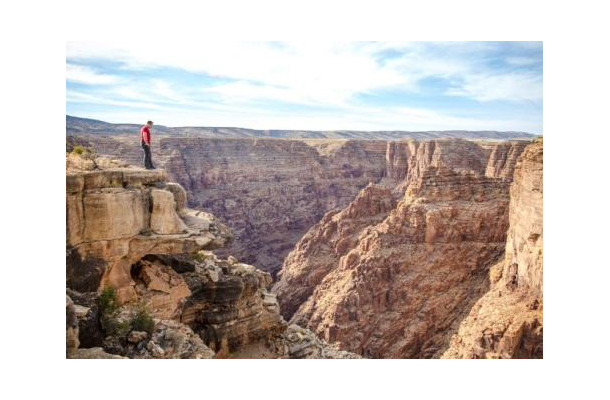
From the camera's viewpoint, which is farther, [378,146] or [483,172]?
[378,146]

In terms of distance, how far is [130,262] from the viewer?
1360 cm

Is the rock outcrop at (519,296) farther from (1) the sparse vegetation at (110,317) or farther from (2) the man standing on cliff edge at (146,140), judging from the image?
(2) the man standing on cliff edge at (146,140)

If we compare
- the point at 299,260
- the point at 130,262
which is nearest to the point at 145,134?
the point at 130,262

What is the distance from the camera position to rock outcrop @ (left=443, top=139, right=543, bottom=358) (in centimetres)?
1588

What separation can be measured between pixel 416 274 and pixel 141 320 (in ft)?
66.9

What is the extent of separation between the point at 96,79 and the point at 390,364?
10.7m

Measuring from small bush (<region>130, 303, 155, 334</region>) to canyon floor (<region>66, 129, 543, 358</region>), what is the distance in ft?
0.08

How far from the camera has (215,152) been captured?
67250 mm

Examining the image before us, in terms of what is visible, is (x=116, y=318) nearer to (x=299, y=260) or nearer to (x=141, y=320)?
(x=141, y=320)

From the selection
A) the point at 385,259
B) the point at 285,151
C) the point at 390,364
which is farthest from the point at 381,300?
the point at 285,151

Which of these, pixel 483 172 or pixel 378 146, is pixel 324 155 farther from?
pixel 483 172

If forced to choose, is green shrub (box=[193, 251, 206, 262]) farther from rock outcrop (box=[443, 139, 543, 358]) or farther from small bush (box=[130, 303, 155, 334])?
rock outcrop (box=[443, 139, 543, 358])

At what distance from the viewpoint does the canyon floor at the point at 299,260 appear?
40.8 ft

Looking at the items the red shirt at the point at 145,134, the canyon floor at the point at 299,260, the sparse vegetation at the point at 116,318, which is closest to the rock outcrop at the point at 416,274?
the canyon floor at the point at 299,260
